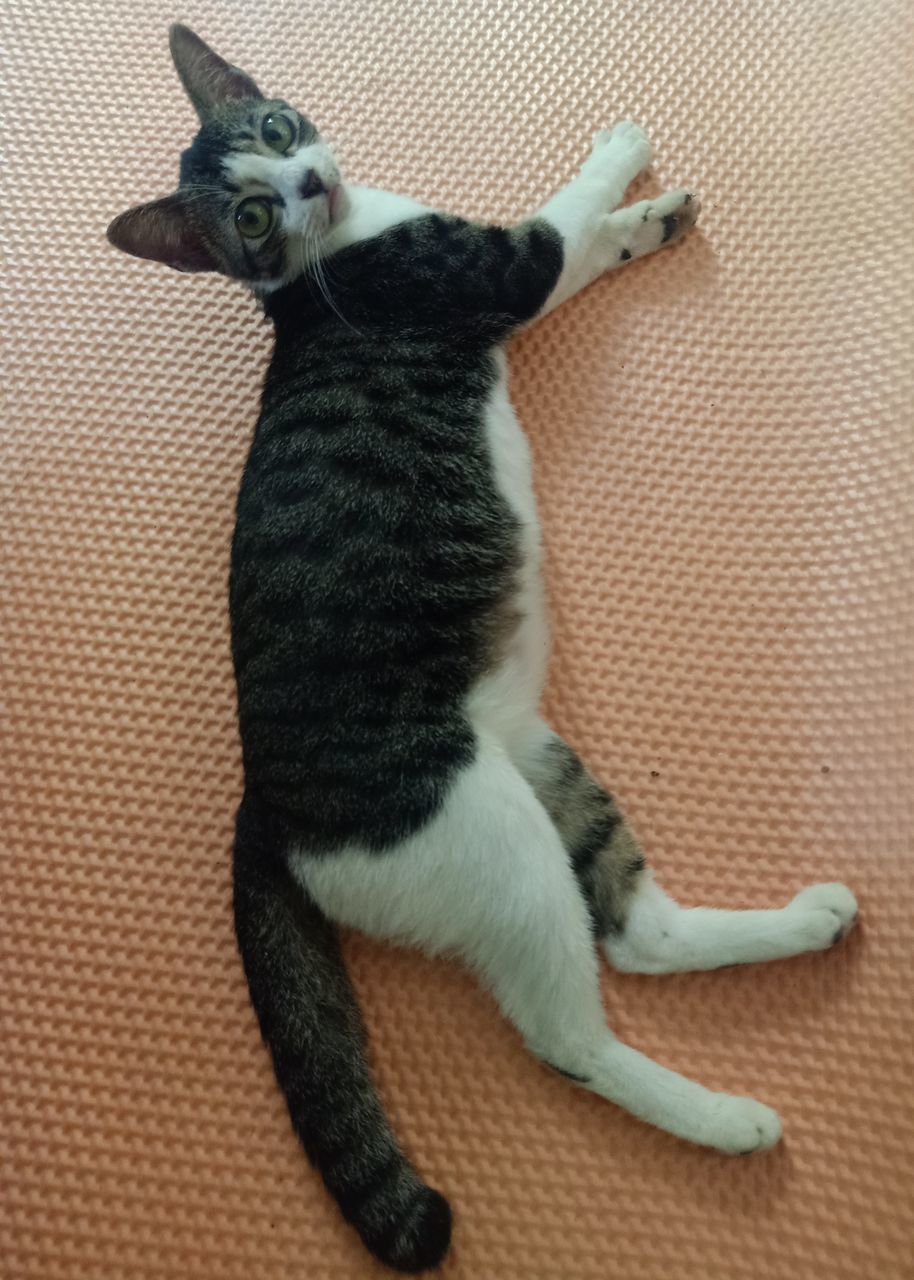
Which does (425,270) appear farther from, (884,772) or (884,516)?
(884,772)

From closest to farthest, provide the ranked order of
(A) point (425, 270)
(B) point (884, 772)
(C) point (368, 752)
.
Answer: (C) point (368, 752)
(B) point (884, 772)
(A) point (425, 270)

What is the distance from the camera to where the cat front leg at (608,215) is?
4.32 ft

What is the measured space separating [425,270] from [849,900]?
0.98 meters

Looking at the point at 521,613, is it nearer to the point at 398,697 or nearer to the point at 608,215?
the point at 398,697

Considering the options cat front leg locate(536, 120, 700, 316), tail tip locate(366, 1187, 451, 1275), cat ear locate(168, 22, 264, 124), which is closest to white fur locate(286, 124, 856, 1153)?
tail tip locate(366, 1187, 451, 1275)

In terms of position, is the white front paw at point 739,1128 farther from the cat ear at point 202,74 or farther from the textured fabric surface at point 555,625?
the cat ear at point 202,74

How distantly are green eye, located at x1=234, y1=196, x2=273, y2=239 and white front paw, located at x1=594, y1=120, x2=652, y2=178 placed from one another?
1.73ft

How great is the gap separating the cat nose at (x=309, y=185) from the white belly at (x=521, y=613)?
0.34m

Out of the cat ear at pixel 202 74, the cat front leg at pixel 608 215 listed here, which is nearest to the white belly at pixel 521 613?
the cat front leg at pixel 608 215

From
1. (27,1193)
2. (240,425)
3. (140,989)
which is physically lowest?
(27,1193)

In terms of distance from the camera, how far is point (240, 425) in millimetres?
1408

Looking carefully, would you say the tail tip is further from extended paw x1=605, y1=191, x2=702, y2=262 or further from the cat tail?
extended paw x1=605, y1=191, x2=702, y2=262

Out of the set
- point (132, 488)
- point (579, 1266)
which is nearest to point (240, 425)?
point (132, 488)

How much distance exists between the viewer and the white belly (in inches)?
43.8
